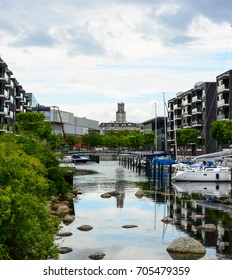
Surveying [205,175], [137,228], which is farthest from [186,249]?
[205,175]

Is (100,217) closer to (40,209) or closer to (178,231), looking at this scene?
(178,231)

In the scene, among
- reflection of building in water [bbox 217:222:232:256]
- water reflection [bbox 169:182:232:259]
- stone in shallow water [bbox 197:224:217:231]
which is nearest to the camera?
reflection of building in water [bbox 217:222:232:256]

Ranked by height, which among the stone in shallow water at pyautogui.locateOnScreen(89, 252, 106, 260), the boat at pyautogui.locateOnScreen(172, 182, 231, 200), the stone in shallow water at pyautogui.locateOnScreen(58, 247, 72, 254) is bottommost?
the stone in shallow water at pyautogui.locateOnScreen(89, 252, 106, 260)

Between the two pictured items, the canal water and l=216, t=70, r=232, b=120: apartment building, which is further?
l=216, t=70, r=232, b=120: apartment building

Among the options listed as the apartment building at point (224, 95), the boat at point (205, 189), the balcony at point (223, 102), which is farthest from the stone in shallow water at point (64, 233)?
the balcony at point (223, 102)

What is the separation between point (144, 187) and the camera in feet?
179

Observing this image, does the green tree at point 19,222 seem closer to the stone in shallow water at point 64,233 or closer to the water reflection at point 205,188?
the stone in shallow water at point 64,233

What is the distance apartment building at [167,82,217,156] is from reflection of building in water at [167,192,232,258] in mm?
70546

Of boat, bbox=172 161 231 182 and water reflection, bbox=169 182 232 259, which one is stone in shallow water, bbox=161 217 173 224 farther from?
boat, bbox=172 161 231 182

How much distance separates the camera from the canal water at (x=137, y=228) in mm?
23297

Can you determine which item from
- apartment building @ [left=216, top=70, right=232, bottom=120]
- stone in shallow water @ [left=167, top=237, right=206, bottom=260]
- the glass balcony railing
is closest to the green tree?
stone in shallow water @ [left=167, top=237, right=206, bottom=260]

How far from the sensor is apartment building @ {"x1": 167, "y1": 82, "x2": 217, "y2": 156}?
11875 centimetres

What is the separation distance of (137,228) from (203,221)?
16.4 ft

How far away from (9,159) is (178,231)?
14523 millimetres
